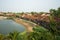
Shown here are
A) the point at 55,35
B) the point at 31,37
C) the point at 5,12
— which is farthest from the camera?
the point at 5,12

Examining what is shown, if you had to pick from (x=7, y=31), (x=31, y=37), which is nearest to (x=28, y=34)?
(x=31, y=37)

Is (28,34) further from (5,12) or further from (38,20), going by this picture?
(5,12)

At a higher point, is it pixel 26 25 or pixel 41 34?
pixel 26 25

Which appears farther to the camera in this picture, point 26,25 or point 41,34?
point 26,25

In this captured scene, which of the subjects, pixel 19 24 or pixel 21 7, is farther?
pixel 21 7

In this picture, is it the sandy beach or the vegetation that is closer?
the vegetation

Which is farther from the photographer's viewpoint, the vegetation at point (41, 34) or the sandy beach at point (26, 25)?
the sandy beach at point (26, 25)

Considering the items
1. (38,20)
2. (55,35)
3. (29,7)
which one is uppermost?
(29,7)

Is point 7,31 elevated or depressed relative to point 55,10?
depressed
